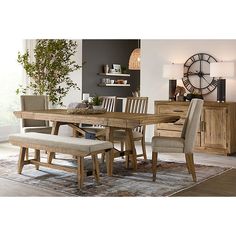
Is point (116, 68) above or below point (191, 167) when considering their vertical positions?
above

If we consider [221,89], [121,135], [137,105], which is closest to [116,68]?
[221,89]

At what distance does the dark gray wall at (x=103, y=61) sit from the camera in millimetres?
9719

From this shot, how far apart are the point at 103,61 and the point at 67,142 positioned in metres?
5.75

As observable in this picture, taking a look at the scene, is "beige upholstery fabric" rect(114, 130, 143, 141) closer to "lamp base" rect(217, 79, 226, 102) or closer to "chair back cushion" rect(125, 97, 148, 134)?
"chair back cushion" rect(125, 97, 148, 134)

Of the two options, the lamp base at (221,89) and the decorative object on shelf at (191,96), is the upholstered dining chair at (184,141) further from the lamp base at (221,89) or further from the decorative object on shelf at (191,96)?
the decorative object on shelf at (191,96)

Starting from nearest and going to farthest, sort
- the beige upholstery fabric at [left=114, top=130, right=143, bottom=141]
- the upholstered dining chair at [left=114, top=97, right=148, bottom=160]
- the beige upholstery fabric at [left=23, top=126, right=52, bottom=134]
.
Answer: the beige upholstery fabric at [left=114, top=130, right=143, bottom=141]
the upholstered dining chair at [left=114, top=97, right=148, bottom=160]
the beige upholstery fabric at [left=23, top=126, right=52, bottom=134]

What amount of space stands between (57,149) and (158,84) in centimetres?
356

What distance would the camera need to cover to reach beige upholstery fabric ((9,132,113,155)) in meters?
4.50

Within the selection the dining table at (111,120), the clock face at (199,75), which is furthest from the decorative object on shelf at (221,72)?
the dining table at (111,120)

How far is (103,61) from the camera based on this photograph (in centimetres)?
1020

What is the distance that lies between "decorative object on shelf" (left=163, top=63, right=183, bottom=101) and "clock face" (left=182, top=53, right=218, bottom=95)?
236 millimetres

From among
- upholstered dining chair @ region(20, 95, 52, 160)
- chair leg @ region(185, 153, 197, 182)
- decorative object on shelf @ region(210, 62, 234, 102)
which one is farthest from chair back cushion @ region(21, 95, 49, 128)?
decorative object on shelf @ region(210, 62, 234, 102)

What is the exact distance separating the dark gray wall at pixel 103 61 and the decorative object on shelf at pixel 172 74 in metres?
2.74

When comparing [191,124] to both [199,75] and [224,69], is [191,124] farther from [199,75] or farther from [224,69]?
[199,75]
